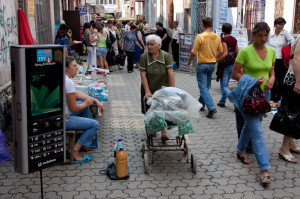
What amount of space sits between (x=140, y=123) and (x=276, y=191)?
3.40 metres

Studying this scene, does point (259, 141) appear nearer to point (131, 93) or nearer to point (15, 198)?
point (15, 198)

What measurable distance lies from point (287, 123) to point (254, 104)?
812 mm

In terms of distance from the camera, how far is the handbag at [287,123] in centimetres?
471

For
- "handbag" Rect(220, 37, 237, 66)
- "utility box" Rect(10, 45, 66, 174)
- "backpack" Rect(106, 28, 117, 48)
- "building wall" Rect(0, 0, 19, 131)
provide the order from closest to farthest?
"utility box" Rect(10, 45, 66, 174) < "building wall" Rect(0, 0, 19, 131) < "handbag" Rect(220, 37, 237, 66) < "backpack" Rect(106, 28, 117, 48)

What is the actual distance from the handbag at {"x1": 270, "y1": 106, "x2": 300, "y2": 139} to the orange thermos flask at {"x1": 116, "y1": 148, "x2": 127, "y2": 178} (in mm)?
2070

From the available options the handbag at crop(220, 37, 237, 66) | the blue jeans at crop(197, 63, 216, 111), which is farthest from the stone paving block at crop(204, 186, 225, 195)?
the handbag at crop(220, 37, 237, 66)

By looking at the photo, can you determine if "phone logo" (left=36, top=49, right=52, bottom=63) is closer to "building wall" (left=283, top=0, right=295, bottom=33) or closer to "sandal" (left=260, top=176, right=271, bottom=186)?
"sandal" (left=260, top=176, right=271, bottom=186)

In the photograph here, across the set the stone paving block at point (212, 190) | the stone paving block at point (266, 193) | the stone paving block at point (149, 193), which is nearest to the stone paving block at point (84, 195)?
the stone paving block at point (149, 193)

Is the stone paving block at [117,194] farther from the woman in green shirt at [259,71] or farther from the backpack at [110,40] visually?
the backpack at [110,40]

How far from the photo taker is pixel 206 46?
284 inches

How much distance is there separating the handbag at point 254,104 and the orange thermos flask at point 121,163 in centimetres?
153

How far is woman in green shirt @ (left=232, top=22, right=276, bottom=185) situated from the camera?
426 cm

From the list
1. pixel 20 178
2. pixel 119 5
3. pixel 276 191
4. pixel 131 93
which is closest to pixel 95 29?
pixel 131 93

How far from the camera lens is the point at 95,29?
1270 centimetres
